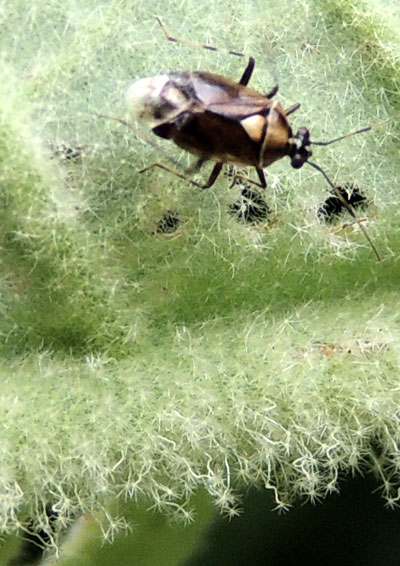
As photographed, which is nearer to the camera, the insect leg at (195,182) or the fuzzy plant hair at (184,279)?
the fuzzy plant hair at (184,279)

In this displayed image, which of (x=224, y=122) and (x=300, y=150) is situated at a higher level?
(x=224, y=122)

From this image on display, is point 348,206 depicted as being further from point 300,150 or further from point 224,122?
point 224,122

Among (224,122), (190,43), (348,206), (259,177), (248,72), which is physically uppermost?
(190,43)

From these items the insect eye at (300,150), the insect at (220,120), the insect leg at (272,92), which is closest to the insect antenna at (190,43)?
the insect at (220,120)

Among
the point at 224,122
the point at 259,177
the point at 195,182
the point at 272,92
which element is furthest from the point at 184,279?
the point at 272,92

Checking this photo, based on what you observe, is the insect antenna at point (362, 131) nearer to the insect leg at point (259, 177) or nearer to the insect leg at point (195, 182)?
the insect leg at point (259, 177)

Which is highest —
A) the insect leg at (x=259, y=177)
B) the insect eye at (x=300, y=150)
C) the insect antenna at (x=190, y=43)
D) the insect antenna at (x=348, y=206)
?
the insect antenna at (x=190, y=43)

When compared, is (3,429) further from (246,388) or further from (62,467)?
(246,388)

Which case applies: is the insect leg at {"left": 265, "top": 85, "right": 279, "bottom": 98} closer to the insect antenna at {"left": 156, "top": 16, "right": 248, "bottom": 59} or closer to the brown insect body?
the brown insect body
